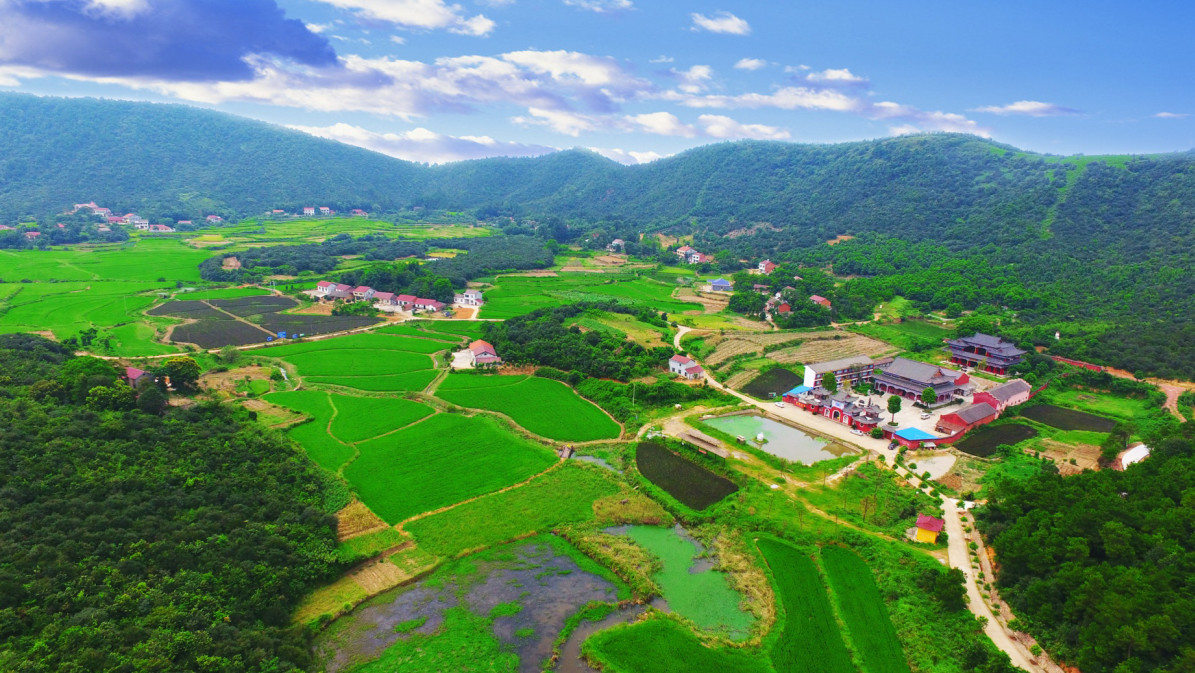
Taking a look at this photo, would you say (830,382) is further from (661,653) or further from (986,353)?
(661,653)

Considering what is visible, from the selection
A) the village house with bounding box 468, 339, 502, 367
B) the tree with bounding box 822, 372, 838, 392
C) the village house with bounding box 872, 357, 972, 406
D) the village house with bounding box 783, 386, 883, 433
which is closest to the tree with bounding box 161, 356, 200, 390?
the village house with bounding box 468, 339, 502, 367

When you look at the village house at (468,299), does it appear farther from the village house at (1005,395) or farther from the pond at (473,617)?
the village house at (1005,395)

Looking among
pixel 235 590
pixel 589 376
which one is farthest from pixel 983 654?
pixel 589 376

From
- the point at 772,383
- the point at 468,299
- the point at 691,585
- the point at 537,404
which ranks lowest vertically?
the point at 691,585

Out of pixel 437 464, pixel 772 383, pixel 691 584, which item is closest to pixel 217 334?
pixel 437 464

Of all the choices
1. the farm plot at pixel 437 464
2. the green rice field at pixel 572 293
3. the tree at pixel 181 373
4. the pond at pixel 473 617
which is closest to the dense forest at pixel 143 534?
the pond at pixel 473 617
